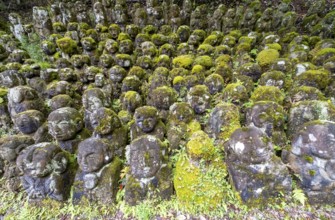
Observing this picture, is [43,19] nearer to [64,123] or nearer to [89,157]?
[64,123]

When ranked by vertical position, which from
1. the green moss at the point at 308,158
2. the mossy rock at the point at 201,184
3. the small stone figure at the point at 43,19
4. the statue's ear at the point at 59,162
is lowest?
the mossy rock at the point at 201,184

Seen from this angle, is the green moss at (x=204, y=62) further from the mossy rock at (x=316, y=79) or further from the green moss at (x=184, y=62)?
the mossy rock at (x=316, y=79)

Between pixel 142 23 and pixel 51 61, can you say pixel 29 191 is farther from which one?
pixel 142 23

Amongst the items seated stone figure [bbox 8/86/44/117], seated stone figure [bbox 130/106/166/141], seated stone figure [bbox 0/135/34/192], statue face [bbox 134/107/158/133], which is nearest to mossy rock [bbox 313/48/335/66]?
seated stone figure [bbox 130/106/166/141]

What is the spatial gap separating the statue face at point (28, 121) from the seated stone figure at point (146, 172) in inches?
120

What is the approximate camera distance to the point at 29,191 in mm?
3979

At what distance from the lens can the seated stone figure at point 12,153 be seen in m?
4.35

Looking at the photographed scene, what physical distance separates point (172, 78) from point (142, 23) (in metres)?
6.26

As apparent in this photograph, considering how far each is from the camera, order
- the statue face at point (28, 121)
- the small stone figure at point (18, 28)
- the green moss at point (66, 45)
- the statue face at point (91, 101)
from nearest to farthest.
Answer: the statue face at point (28, 121), the statue face at point (91, 101), the green moss at point (66, 45), the small stone figure at point (18, 28)

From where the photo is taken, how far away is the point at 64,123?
4.65 m

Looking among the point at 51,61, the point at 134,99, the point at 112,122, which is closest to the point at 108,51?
the point at 51,61

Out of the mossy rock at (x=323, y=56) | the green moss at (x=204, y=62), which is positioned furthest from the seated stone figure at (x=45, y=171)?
the mossy rock at (x=323, y=56)

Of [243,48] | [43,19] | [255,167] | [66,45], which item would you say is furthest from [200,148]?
[43,19]

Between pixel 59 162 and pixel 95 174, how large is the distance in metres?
0.73
